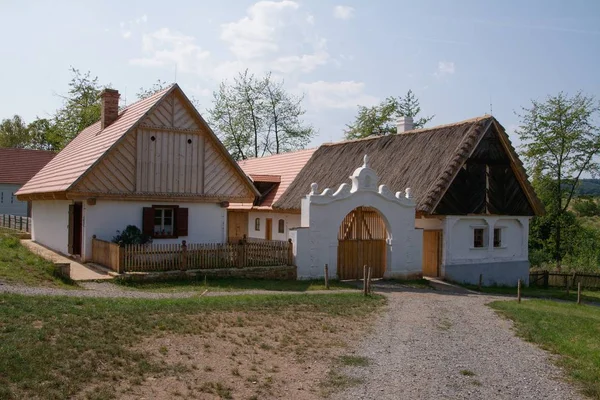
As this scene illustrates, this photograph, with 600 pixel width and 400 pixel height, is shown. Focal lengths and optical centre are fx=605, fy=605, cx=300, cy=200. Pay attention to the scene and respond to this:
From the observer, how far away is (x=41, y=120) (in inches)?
2908

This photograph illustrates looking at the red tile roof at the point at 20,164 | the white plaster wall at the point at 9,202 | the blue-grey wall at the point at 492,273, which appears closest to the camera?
the blue-grey wall at the point at 492,273

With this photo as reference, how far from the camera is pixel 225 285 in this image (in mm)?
18531

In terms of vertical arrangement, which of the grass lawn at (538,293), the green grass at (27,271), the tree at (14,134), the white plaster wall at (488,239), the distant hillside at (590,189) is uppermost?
the tree at (14,134)

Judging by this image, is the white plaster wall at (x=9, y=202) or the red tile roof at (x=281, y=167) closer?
the red tile roof at (x=281, y=167)

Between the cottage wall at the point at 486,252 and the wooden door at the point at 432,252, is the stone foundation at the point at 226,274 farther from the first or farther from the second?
the cottage wall at the point at 486,252

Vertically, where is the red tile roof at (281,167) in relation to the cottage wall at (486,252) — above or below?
above

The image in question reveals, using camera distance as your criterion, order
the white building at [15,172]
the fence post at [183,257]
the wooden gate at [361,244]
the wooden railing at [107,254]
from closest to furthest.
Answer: the wooden railing at [107,254]
the fence post at [183,257]
the wooden gate at [361,244]
the white building at [15,172]

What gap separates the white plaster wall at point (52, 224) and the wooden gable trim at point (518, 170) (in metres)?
18.1

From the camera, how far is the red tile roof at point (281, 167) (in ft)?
101

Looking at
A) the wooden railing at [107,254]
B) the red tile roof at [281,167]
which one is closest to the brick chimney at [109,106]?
the wooden railing at [107,254]

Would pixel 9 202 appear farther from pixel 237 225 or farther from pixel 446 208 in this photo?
pixel 446 208

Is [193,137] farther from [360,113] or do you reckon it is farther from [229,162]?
[360,113]

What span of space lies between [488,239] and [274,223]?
10.5 metres

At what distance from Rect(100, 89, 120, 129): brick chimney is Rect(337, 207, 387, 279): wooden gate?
37.5 ft
